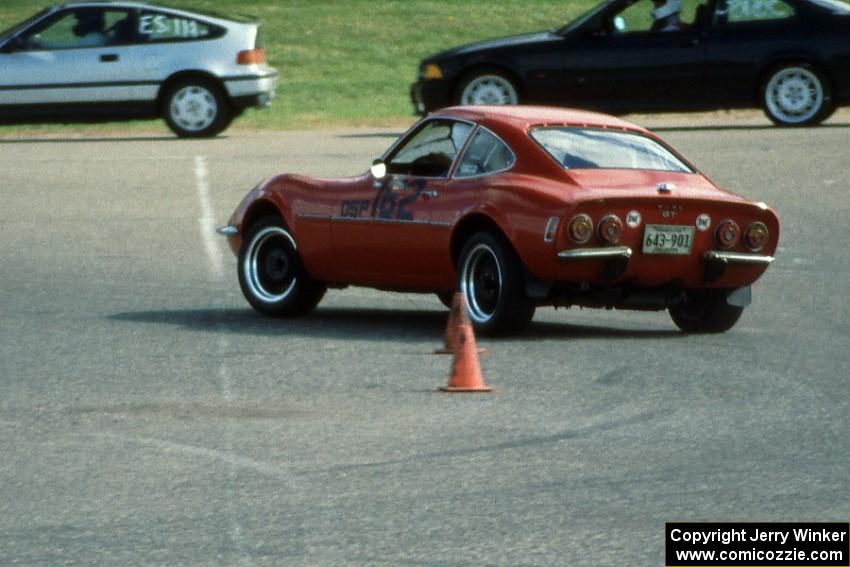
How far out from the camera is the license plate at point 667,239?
11711 mm

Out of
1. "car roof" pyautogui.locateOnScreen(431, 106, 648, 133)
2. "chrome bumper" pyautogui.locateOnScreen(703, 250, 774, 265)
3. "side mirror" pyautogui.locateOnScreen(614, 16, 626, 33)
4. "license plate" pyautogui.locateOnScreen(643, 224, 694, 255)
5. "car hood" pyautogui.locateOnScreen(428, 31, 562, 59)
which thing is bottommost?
"car hood" pyautogui.locateOnScreen(428, 31, 562, 59)

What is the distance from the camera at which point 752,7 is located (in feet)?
78.5

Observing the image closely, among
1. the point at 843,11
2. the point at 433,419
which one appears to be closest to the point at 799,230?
the point at 843,11

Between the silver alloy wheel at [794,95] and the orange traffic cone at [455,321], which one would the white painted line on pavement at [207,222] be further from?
the silver alloy wheel at [794,95]

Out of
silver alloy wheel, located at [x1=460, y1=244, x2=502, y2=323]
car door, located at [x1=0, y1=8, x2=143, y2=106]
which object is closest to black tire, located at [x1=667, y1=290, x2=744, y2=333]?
silver alloy wheel, located at [x1=460, y1=244, x2=502, y2=323]

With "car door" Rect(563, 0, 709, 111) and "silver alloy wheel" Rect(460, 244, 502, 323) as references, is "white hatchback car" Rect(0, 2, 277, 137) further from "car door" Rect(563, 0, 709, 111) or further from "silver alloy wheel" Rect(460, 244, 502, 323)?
"silver alloy wheel" Rect(460, 244, 502, 323)

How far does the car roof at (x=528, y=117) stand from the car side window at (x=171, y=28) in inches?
512

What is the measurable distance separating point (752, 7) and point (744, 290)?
12.1 m

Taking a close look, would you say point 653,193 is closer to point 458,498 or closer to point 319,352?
point 319,352

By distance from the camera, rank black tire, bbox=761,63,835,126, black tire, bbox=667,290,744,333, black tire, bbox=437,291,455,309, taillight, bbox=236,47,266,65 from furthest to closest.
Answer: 1. taillight, bbox=236,47,266,65
2. black tire, bbox=761,63,835,126
3. black tire, bbox=437,291,455,309
4. black tire, bbox=667,290,744,333

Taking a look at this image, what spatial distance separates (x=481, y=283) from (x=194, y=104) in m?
13.8

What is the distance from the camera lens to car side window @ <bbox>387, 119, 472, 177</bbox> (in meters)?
12.6

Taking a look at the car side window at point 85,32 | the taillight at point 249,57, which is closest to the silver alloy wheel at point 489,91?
the taillight at point 249,57

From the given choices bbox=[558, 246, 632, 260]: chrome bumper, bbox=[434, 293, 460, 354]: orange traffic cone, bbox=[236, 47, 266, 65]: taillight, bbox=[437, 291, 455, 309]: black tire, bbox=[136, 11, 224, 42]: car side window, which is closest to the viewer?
bbox=[434, 293, 460, 354]: orange traffic cone
